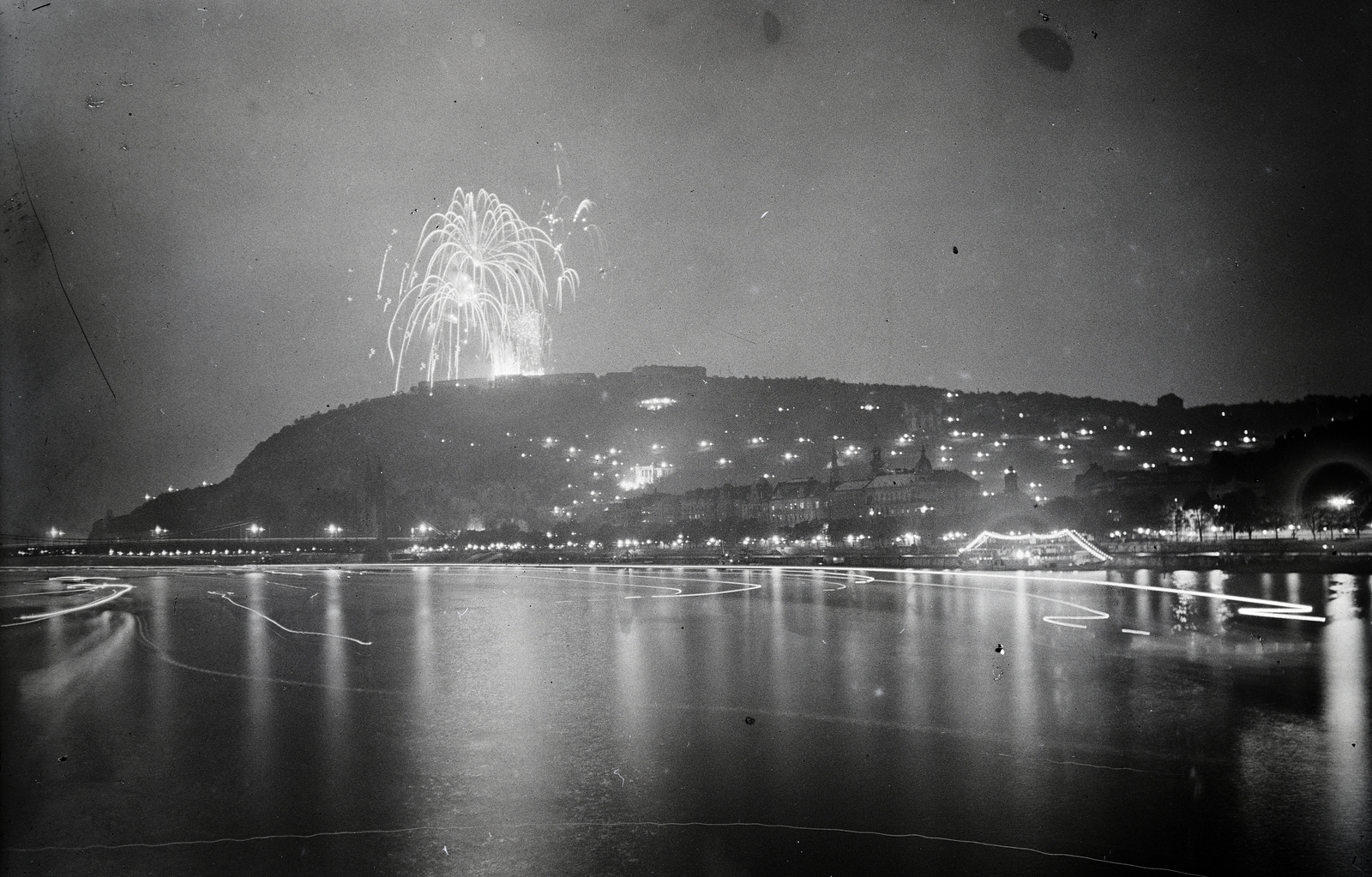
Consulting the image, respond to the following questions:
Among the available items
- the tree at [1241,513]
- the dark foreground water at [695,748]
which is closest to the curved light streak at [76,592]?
the dark foreground water at [695,748]

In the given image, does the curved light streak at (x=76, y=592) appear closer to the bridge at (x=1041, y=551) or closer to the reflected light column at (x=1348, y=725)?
the reflected light column at (x=1348, y=725)

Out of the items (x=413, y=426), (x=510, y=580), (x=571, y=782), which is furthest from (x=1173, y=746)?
(x=413, y=426)

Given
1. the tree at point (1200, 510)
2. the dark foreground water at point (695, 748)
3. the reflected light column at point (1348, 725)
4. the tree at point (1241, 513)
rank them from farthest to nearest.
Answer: the tree at point (1200, 510) → the tree at point (1241, 513) → the reflected light column at point (1348, 725) → the dark foreground water at point (695, 748)

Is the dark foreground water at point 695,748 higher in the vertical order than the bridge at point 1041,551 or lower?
higher

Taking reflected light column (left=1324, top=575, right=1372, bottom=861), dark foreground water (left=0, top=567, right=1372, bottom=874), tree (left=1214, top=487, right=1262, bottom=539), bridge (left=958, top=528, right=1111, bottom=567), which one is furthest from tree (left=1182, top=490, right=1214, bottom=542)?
dark foreground water (left=0, top=567, right=1372, bottom=874)

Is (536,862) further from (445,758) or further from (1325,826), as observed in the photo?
(1325,826)

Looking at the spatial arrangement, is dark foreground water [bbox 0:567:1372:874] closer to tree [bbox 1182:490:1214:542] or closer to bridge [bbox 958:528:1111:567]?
bridge [bbox 958:528:1111:567]

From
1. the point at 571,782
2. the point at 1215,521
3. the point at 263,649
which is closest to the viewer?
the point at 571,782

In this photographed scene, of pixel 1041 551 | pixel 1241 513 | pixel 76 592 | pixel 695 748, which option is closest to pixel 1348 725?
pixel 695 748
